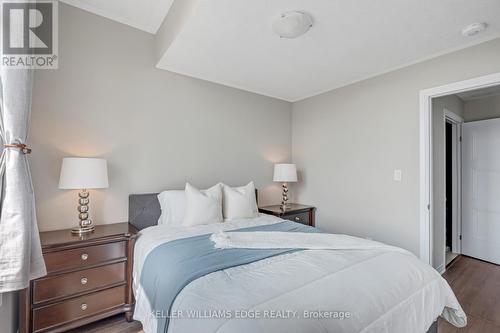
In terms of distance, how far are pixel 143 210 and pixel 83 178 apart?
0.72 m

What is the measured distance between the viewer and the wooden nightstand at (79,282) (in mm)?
1699

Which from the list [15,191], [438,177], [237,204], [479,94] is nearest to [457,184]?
[438,177]

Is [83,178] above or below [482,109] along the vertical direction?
below

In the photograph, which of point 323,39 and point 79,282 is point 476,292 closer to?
point 323,39

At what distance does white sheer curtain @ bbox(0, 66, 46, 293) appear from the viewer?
1354mm

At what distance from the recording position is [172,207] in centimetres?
246

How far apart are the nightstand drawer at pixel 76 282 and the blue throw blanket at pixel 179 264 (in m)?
0.46

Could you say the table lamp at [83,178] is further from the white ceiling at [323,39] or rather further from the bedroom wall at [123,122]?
the white ceiling at [323,39]

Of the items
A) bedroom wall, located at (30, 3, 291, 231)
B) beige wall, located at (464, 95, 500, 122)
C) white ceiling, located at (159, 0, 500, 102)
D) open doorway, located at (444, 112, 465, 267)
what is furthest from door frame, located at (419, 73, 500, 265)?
bedroom wall, located at (30, 3, 291, 231)

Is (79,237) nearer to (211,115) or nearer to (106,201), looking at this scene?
(106,201)

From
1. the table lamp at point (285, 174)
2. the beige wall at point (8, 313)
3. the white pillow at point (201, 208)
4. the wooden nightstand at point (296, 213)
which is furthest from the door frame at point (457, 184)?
the beige wall at point (8, 313)

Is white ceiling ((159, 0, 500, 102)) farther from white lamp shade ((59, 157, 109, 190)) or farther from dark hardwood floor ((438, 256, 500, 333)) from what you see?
dark hardwood floor ((438, 256, 500, 333))

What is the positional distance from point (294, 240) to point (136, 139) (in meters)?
1.95

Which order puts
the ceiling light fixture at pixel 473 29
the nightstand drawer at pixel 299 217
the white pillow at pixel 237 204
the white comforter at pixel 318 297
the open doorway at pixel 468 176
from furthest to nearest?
the nightstand drawer at pixel 299 217, the open doorway at pixel 468 176, the white pillow at pixel 237 204, the ceiling light fixture at pixel 473 29, the white comforter at pixel 318 297
